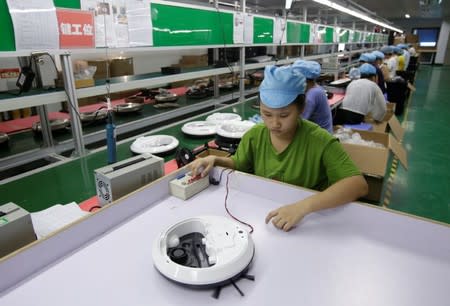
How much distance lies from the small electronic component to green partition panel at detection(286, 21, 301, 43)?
3.85m

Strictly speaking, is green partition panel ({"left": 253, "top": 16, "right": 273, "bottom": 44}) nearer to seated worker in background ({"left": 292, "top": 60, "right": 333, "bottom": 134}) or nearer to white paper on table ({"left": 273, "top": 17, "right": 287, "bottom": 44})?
white paper on table ({"left": 273, "top": 17, "right": 287, "bottom": 44})

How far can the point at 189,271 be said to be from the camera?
28.3 inches

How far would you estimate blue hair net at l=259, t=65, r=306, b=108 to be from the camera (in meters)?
1.20

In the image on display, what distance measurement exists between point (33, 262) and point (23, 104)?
1.03 meters

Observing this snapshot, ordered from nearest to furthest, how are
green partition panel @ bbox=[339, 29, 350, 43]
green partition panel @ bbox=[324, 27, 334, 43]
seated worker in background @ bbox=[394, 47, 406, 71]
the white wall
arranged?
green partition panel @ bbox=[324, 27, 334, 43]
green partition panel @ bbox=[339, 29, 350, 43]
seated worker in background @ bbox=[394, 47, 406, 71]
the white wall

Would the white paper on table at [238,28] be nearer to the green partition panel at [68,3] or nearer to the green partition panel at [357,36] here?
the green partition panel at [68,3]

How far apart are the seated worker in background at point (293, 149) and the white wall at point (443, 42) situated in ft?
67.9

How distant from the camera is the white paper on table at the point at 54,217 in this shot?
1021 millimetres

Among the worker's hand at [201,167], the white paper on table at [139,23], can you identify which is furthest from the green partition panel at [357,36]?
the worker's hand at [201,167]

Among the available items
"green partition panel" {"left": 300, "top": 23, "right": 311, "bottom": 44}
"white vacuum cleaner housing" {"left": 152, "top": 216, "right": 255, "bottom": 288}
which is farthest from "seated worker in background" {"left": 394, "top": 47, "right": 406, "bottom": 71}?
"white vacuum cleaner housing" {"left": 152, "top": 216, "right": 255, "bottom": 288}

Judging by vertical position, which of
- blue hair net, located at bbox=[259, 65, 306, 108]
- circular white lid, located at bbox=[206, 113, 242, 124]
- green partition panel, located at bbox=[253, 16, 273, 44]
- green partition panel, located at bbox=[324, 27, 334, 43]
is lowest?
circular white lid, located at bbox=[206, 113, 242, 124]

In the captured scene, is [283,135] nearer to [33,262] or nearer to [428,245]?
[428,245]

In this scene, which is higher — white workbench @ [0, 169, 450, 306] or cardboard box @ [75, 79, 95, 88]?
cardboard box @ [75, 79, 95, 88]

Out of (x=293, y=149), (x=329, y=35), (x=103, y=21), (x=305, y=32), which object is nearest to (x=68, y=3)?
(x=103, y=21)
